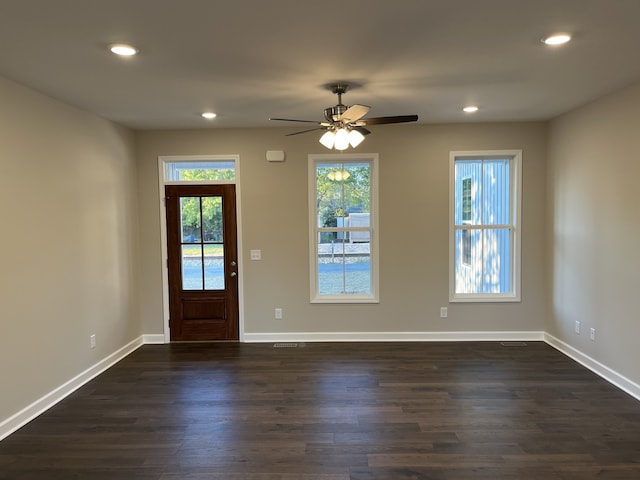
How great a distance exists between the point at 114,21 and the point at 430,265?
3.93 m

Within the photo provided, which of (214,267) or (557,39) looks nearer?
(557,39)

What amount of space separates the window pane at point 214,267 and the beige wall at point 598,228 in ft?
13.0

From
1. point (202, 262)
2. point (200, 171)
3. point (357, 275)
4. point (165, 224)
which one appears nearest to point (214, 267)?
point (202, 262)

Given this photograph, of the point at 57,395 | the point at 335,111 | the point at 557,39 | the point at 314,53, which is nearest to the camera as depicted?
the point at 557,39

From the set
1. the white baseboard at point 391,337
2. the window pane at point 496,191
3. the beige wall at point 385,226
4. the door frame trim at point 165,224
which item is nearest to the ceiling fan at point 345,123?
the beige wall at point 385,226

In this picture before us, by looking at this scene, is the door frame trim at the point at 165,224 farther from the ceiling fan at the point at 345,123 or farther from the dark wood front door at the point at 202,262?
the ceiling fan at the point at 345,123

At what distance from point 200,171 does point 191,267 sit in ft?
3.96

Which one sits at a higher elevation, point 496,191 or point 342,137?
point 342,137

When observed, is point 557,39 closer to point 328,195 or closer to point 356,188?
point 356,188

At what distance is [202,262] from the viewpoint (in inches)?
195

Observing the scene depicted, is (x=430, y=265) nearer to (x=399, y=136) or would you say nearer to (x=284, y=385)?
(x=399, y=136)

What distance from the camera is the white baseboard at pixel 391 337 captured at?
4.84 metres

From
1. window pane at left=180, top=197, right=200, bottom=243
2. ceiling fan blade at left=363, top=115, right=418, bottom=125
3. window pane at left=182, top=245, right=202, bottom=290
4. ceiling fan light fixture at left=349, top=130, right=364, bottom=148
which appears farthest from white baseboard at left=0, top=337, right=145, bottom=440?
ceiling fan blade at left=363, top=115, right=418, bottom=125

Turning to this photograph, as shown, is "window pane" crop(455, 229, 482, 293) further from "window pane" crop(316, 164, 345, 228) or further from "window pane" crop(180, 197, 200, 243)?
"window pane" crop(180, 197, 200, 243)
